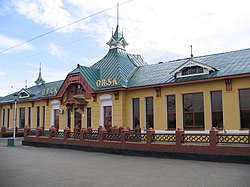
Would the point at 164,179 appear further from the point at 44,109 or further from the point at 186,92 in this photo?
the point at 44,109

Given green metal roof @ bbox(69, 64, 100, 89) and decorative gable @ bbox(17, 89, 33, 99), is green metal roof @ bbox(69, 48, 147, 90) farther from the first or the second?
decorative gable @ bbox(17, 89, 33, 99)

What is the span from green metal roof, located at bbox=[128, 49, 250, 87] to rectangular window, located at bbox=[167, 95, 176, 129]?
1.26 metres

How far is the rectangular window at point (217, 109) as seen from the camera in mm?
16469

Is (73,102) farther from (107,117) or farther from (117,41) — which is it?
(117,41)

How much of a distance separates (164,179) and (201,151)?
200 inches

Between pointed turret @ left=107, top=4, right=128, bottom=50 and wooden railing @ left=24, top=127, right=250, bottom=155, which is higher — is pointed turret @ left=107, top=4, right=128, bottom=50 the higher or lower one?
the higher one

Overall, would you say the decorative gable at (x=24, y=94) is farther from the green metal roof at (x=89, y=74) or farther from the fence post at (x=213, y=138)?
the fence post at (x=213, y=138)

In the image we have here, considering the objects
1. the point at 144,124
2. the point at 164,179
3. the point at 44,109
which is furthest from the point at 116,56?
the point at 164,179

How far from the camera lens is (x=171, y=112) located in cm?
1866

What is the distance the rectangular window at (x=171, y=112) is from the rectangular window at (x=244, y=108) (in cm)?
429

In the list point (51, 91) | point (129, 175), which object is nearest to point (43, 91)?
point (51, 91)

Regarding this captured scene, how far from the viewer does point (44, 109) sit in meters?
28.4

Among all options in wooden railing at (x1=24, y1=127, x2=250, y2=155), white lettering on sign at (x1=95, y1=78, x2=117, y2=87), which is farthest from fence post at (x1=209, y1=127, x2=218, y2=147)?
white lettering on sign at (x1=95, y1=78, x2=117, y2=87)

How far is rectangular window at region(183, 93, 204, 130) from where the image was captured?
57.1 feet
